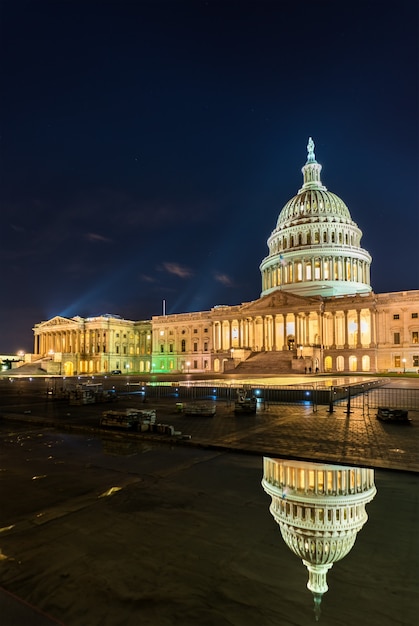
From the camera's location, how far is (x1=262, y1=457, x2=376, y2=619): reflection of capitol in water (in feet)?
20.5

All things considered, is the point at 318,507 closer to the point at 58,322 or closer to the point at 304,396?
the point at 304,396

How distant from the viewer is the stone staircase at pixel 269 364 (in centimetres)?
7054

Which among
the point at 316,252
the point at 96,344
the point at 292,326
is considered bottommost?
the point at 96,344

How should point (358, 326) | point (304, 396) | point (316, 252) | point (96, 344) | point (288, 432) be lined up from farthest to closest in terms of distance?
point (96, 344) < point (316, 252) < point (358, 326) < point (304, 396) < point (288, 432)

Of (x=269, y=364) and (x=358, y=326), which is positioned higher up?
(x=358, y=326)

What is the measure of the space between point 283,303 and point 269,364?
21.8 meters

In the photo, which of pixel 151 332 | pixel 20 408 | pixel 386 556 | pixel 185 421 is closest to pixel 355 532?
pixel 386 556

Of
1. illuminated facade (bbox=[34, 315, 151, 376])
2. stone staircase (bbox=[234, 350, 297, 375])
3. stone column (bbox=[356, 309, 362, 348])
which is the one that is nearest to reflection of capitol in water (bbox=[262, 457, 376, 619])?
stone staircase (bbox=[234, 350, 297, 375])

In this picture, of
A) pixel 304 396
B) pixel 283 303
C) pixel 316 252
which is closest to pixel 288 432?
pixel 304 396

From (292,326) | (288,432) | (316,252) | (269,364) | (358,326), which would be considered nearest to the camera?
(288,432)

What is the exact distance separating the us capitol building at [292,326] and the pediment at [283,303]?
0.22 metres

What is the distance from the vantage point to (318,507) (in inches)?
320

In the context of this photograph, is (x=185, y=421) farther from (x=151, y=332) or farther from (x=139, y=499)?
(x=151, y=332)

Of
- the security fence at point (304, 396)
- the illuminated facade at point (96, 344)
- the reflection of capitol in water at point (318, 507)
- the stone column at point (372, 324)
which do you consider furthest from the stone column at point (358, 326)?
the reflection of capitol in water at point (318, 507)
